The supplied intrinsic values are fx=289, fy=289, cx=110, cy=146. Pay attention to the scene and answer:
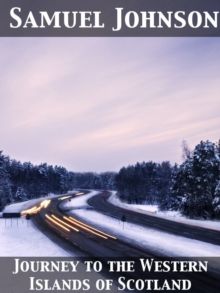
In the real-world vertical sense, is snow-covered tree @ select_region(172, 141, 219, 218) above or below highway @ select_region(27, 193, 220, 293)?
above

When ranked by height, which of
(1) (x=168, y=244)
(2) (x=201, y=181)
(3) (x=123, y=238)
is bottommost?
(3) (x=123, y=238)

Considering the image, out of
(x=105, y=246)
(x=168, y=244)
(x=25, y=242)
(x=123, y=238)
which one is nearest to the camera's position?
(x=105, y=246)

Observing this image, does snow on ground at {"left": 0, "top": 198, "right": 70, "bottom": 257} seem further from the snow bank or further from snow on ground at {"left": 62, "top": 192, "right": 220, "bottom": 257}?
snow on ground at {"left": 62, "top": 192, "right": 220, "bottom": 257}

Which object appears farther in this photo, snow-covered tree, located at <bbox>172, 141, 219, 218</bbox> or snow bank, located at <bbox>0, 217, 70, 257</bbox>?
snow-covered tree, located at <bbox>172, 141, 219, 218</bbox>

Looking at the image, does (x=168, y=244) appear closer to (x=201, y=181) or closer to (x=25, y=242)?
(x=25, y=242)

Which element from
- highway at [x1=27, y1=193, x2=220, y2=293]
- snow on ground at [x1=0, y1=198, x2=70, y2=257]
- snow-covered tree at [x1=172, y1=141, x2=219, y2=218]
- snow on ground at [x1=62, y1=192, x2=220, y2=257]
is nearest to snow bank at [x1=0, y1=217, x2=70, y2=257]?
snow on ground at [x1=0, y1=198, x2=70, y2=257]

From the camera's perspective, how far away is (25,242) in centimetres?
2800

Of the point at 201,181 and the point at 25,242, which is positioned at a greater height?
the point at 201,181

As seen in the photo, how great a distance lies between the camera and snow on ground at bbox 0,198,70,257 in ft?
76.9

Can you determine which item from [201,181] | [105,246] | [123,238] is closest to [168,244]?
[123,238]

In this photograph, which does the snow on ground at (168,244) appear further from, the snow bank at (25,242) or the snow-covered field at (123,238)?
the snow bank at (25,242)

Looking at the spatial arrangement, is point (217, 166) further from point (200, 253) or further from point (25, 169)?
point (25, 169)

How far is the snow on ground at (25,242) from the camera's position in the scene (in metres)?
23.4

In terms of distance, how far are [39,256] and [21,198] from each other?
307 feet
